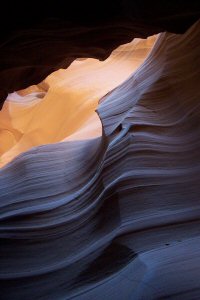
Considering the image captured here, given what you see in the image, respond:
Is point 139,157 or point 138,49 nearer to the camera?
point 139,157

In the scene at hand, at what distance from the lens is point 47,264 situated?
6.79ft

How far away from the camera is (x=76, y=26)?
80.7 inches

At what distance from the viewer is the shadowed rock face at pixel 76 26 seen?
1.96 metres

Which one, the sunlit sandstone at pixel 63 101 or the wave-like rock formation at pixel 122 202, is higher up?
the sunlit sandstone at pixel 63 101

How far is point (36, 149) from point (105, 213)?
96cm

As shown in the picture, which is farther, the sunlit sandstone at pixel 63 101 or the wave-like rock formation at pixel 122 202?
the sunlit sandstone at pixel 63 101

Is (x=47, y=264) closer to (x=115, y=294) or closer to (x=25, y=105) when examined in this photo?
(x=115, y=294)

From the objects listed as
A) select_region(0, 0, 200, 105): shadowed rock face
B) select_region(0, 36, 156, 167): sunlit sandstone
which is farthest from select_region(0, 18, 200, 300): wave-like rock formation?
select_region(0, 36, 156, 167): sunlit sandstone

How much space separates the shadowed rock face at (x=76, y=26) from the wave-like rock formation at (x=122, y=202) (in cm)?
50

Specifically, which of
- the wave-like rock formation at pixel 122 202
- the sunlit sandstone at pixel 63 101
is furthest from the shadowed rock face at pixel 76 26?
the sunlit sandstone at pixel 63 101

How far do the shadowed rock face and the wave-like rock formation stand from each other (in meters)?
0.50

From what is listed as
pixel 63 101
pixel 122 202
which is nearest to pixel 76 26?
pixel 122 202

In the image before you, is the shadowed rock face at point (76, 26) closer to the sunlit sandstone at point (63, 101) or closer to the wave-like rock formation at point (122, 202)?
the wave-like rock formation at point (122, 202)

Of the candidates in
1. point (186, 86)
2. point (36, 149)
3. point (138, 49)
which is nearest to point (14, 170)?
point (36, 149)
